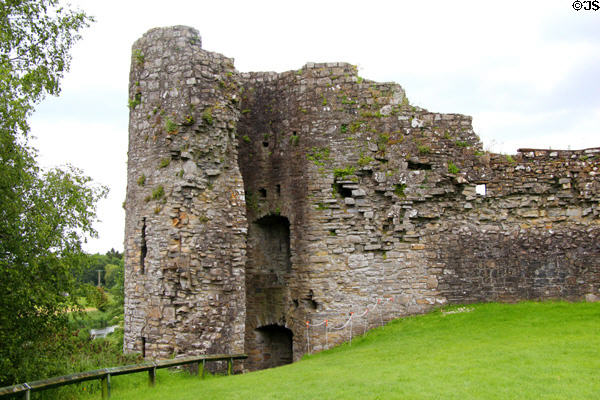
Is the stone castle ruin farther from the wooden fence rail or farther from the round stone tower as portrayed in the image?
the wooden fence rail

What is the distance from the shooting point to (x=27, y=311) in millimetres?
9062

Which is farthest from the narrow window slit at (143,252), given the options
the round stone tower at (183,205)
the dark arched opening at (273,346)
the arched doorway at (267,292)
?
the dark arched opening at (273,346)

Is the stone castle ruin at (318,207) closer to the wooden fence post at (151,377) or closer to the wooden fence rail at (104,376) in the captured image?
the wooden fence rail at (104,376)

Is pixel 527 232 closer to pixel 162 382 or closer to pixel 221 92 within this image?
pixel 221 92

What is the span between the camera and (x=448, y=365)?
9.79 meters

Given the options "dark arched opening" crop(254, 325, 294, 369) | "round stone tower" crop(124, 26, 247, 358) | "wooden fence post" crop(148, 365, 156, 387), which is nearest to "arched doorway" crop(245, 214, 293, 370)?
"dark arched opening" crop(254, 325, 294, 369)

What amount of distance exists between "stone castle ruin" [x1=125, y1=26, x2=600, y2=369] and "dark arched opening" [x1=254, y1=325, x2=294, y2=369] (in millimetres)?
76

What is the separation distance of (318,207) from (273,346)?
469 centimetres

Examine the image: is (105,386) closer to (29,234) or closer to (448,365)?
(29,234)

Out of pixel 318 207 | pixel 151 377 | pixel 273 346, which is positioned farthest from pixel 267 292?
pixel 151 377

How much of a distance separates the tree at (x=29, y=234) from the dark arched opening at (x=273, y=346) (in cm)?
737

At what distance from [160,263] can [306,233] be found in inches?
160

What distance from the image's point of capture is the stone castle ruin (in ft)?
44.5

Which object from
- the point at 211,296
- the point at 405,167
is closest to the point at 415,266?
the point at 405,167
